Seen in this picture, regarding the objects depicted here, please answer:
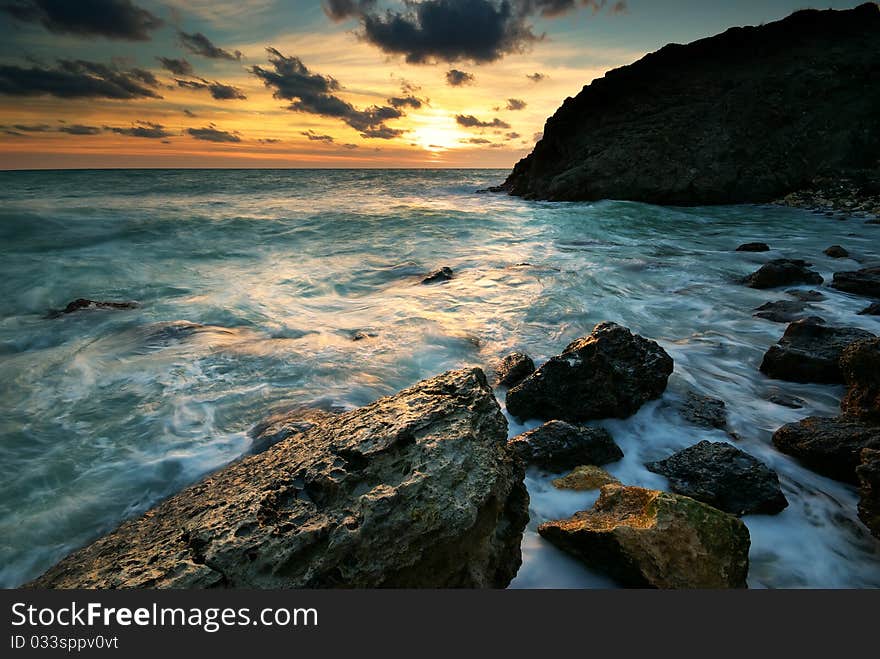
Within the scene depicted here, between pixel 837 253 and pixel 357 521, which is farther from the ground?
pixel 357 521

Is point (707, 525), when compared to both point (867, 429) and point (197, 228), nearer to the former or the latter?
point (867, 429)

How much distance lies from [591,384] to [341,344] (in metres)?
3.73

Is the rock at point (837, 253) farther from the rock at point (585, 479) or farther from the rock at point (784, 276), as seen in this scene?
the rock at point (585, 479)

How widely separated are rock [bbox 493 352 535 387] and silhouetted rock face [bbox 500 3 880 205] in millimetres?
19840

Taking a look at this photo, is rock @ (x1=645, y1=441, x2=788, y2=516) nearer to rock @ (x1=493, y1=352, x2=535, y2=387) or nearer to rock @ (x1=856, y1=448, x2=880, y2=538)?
rock @ (x1=856, y1=448, x2=880, y2=538)

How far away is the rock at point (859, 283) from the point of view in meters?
7.14

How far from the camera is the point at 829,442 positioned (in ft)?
10.3

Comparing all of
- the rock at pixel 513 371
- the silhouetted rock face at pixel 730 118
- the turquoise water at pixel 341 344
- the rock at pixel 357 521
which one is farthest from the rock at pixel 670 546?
the silhouetted rock face at pixel 730 118

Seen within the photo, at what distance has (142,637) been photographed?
1.47 meters

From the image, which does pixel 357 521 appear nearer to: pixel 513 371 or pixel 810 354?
pixel 513 371

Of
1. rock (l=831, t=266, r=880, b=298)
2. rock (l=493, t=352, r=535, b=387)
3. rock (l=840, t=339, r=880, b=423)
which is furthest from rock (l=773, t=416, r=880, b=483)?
rock (l=831, t=266, r=880, b=298)

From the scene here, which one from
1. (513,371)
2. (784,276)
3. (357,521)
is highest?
(357,521)

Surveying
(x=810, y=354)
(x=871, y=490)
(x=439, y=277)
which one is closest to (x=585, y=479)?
(x=871, y=490)

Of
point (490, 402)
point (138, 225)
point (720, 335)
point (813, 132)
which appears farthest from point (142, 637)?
point (813, 132)
